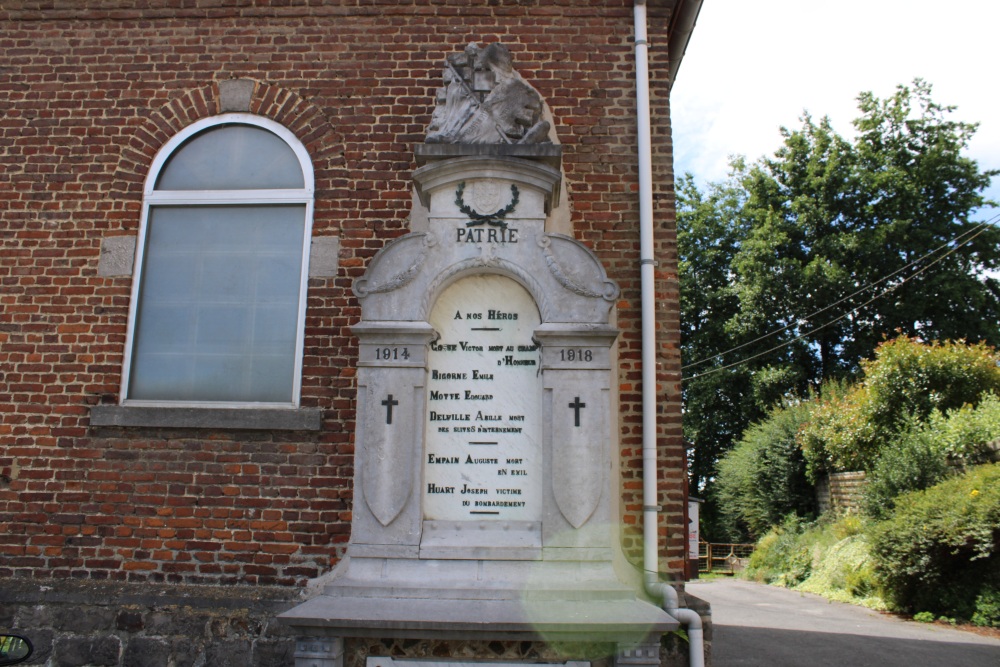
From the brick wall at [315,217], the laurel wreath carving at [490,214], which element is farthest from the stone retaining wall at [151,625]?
the laurel wreath carving at [490,214]

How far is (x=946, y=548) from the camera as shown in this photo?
10711 millimetres

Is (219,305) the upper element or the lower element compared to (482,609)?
upper

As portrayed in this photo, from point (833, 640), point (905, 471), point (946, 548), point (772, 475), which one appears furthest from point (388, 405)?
point (772, 475)

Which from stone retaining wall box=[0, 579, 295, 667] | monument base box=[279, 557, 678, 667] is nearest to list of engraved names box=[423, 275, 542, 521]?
monument base box=[279, 557, 678, 667]

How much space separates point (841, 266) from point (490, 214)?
2338 cm

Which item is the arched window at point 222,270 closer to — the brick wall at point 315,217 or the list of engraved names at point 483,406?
the brick wall at point 315,217

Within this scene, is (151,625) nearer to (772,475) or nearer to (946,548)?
(946,548)

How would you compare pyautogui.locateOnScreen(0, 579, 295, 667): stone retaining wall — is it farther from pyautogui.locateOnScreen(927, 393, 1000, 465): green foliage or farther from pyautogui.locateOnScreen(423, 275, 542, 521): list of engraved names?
pyautogui.locateOnScreen(927, 393, 1000, 465): green foliage

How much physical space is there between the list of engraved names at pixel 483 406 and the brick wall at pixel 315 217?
3.91 ft

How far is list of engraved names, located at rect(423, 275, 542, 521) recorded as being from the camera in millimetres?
5047

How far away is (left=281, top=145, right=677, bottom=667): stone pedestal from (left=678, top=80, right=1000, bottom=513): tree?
20.3 m

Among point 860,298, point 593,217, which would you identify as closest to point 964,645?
point 593,217

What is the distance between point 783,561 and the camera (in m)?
17.7

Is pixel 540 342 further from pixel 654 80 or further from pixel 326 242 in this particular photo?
pixel 654 80
